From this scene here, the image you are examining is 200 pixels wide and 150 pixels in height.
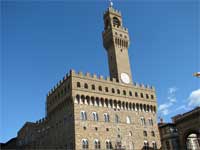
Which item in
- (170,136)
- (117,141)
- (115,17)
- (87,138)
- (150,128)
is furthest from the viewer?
(115,17)

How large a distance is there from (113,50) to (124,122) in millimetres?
16357

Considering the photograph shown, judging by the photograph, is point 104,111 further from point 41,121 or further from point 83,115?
point 41,121

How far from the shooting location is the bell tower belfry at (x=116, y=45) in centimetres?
Answer: 5938

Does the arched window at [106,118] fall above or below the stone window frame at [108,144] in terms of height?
above

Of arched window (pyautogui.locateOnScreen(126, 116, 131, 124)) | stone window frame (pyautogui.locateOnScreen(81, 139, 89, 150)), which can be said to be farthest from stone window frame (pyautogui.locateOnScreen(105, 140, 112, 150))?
arched window (pyautogui.locateOnScreen(126, 116, 131, 124))

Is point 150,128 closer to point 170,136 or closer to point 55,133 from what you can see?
point 170,136

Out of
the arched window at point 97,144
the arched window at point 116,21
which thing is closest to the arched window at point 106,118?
the arched window at point 97,144

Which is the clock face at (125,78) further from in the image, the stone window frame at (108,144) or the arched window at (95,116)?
the stone window frame at (108,144)

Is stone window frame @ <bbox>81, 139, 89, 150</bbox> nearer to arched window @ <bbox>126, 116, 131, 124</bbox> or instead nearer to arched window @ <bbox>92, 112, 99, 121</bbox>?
arched window @ <bbox>92, 112, 99, 121</bbox>

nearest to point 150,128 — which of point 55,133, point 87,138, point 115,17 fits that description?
point 87,138

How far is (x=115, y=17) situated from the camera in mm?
65750

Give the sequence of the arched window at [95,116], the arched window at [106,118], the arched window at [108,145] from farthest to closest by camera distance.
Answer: the arched window at [106,118] < the arched window at [95,116] < the arched window at [108,145]

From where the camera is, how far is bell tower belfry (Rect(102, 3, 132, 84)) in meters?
59.4

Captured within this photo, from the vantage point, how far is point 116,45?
61688 millimetres
